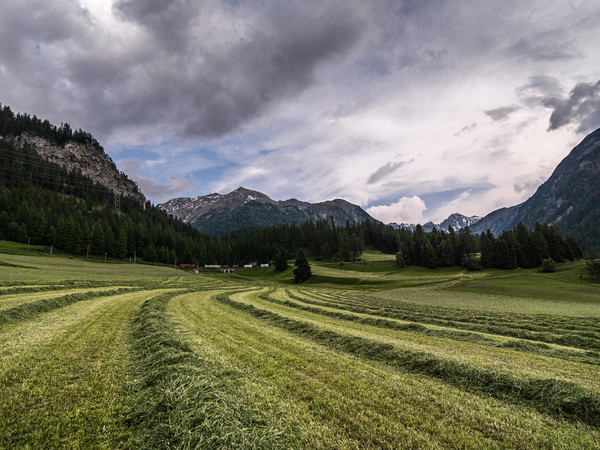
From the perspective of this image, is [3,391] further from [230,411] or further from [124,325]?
[124,325]

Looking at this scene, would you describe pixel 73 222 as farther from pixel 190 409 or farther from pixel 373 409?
pixel 373 409

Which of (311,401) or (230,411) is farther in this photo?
(311,401)

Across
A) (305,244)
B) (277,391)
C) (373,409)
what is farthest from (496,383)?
(305,244)

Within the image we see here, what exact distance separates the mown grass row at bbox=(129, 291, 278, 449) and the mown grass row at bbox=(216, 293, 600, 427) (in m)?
6.32

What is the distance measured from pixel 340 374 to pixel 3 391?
9.22 m

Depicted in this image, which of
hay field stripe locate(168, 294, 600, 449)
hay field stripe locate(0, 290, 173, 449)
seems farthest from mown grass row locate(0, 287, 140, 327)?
hay field stripe locate(168, 294, 600, 449)

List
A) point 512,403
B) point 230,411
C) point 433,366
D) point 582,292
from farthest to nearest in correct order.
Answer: point 582,292 → point 433,366 → point 512,403 → point 230,411

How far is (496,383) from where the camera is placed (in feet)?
27.1

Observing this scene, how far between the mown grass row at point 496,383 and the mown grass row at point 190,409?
20.7ft

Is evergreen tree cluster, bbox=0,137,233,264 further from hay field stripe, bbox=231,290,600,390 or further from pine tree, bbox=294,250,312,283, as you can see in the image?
hay field stripe, bbox=231,290,600,390

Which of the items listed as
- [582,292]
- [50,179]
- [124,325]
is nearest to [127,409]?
[124,325]

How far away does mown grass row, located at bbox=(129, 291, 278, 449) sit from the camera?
4.64 meters

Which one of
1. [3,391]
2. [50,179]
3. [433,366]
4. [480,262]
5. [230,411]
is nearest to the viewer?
[230,411]

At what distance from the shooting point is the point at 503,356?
1192cm
